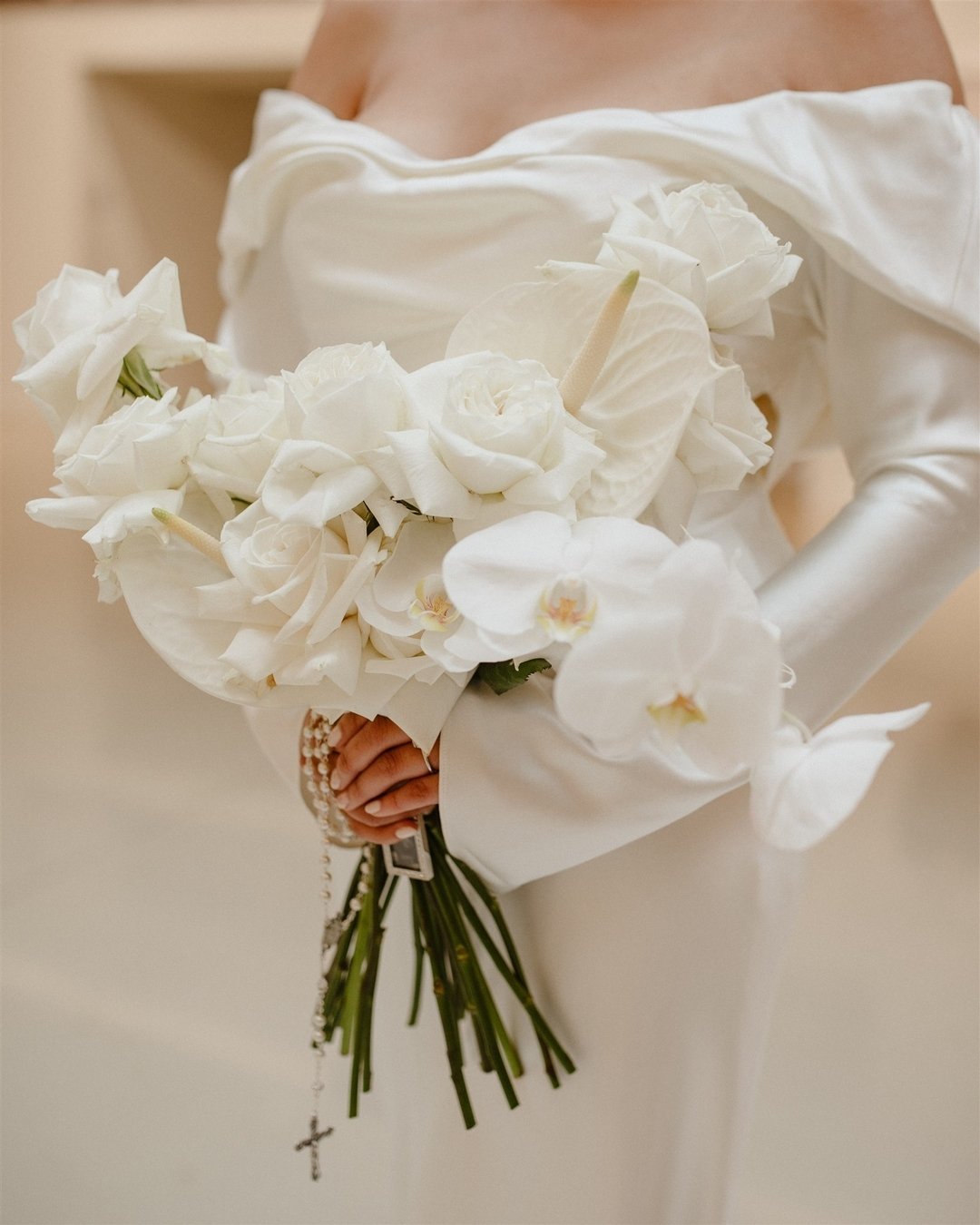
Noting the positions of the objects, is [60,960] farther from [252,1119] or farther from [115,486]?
[115,486]

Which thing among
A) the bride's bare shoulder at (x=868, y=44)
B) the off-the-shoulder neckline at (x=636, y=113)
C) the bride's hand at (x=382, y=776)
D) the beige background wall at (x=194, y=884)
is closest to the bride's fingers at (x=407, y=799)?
the bride's hand at (x=382, y=776)

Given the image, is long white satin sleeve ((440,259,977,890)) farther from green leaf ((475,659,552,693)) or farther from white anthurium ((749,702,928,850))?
white anthurium ((749,702,928,850))

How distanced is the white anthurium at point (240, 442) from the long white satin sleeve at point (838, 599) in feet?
0.77

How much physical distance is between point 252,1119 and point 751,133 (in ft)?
4.78

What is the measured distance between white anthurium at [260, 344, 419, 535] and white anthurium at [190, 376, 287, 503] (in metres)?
0.03

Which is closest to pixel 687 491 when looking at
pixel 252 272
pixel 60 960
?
→ pixel 252 272

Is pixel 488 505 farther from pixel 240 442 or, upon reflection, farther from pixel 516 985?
pixel 516 985

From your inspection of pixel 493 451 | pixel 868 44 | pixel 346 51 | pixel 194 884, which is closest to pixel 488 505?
pixel 493 451

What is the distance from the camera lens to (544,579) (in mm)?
532

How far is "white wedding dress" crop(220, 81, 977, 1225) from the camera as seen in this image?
0.89 m

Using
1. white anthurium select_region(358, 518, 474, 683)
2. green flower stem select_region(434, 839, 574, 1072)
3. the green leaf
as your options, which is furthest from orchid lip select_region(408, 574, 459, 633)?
green flower stem select_region(434, 839, 574, 1072)

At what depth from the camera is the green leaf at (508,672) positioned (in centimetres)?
74

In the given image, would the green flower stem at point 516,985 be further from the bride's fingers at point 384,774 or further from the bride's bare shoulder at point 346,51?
the bride's bare shoulder at point 346,51

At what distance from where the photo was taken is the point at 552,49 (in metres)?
1.11
